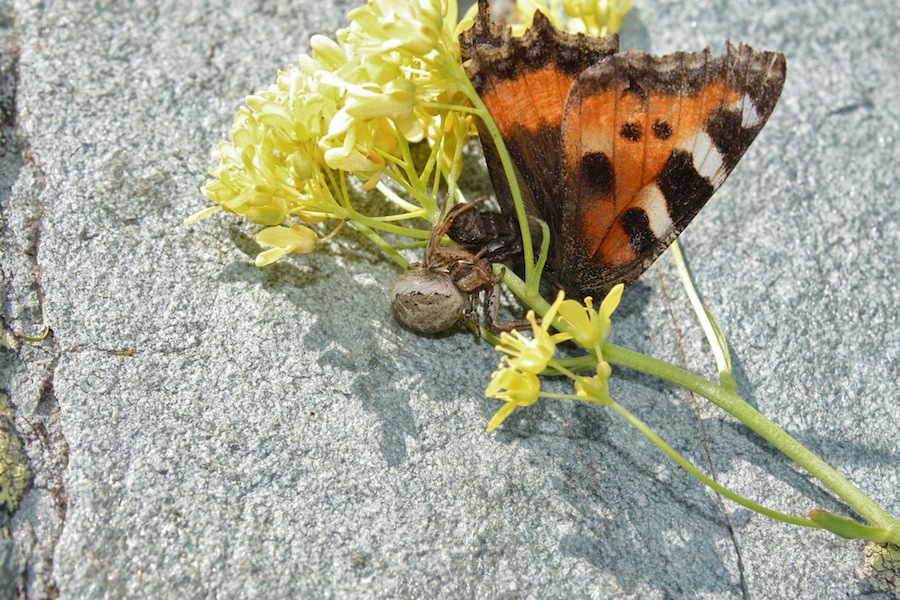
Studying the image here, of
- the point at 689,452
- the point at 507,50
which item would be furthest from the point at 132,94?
the point at 689,452

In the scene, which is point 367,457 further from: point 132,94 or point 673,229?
point 132,94

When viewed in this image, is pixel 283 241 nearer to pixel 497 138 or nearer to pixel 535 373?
pixel 497 138

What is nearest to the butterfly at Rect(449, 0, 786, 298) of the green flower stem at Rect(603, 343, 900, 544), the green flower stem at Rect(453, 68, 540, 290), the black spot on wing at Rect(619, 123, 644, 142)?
the black spot on wing at Rect(619, 123, 644, 142)

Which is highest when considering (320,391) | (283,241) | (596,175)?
(596,175)

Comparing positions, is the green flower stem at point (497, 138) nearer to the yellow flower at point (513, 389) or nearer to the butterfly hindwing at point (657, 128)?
the butterfly hindwing at point (657, 128)

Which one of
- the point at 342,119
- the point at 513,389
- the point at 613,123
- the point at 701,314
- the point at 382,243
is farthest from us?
the point at 701,314

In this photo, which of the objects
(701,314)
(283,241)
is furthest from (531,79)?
(701,314)
